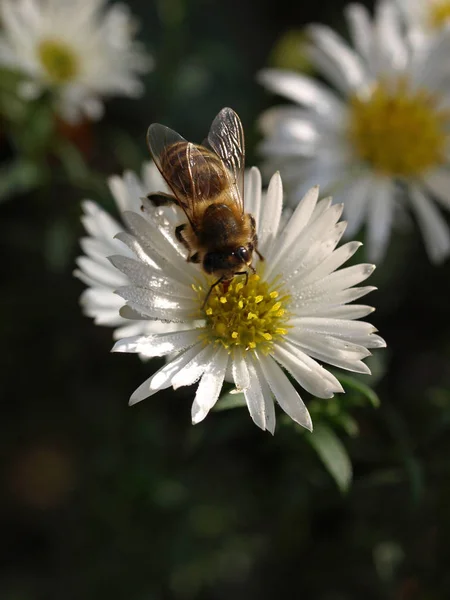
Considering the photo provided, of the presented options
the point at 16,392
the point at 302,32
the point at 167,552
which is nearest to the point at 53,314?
the point at 16,392

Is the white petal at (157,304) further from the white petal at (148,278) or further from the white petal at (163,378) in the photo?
the white petal at (163,378)

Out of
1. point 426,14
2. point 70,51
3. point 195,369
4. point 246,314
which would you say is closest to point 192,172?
point 246,314

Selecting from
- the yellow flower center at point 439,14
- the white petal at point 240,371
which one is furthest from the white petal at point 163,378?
the yellow flower center at point 439,14

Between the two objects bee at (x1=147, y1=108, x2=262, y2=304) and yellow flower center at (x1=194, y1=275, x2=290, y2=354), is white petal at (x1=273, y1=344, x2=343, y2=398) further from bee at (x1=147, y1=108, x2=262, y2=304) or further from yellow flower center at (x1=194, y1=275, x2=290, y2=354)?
bee at (x1=147, y1=108, x2=262, y2=304)

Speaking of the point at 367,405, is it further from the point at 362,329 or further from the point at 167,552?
the point at 167,552

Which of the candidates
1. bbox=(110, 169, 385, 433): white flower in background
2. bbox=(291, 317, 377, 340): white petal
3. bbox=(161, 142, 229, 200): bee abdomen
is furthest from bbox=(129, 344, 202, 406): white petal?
bbox=(161, 142, 229, 200): bee abdomen

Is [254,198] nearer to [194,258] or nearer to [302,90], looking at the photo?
[194,258]
